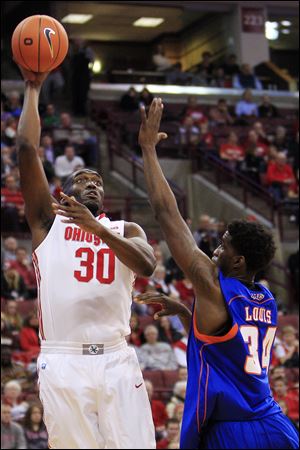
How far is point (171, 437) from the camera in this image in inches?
519

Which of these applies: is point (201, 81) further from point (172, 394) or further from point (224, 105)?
point (172, 394)

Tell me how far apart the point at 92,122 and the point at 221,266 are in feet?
58.1

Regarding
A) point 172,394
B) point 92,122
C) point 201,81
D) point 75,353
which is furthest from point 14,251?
point 201,81

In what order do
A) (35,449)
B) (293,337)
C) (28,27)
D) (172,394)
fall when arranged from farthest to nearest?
(293,337) < (172,394) < (35,449) < (28,27)

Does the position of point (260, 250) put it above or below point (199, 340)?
above

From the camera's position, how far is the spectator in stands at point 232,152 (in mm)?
22297

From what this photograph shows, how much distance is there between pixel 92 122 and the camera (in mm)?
23875

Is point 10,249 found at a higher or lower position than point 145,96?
higher

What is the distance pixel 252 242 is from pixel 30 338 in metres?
8.35

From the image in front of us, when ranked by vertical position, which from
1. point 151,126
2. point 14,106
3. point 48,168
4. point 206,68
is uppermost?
point 151,126

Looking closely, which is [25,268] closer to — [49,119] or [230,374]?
[49,119]

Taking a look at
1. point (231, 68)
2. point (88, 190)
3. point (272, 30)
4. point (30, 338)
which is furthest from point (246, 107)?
point (88, 190)

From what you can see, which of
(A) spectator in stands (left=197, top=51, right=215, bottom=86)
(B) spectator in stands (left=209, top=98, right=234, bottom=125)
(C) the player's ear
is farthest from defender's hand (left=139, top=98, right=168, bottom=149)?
(A) spectator in stands (left=197, top=51, right=215, bottom=86)

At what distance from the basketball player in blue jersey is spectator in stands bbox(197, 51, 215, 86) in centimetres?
2131
